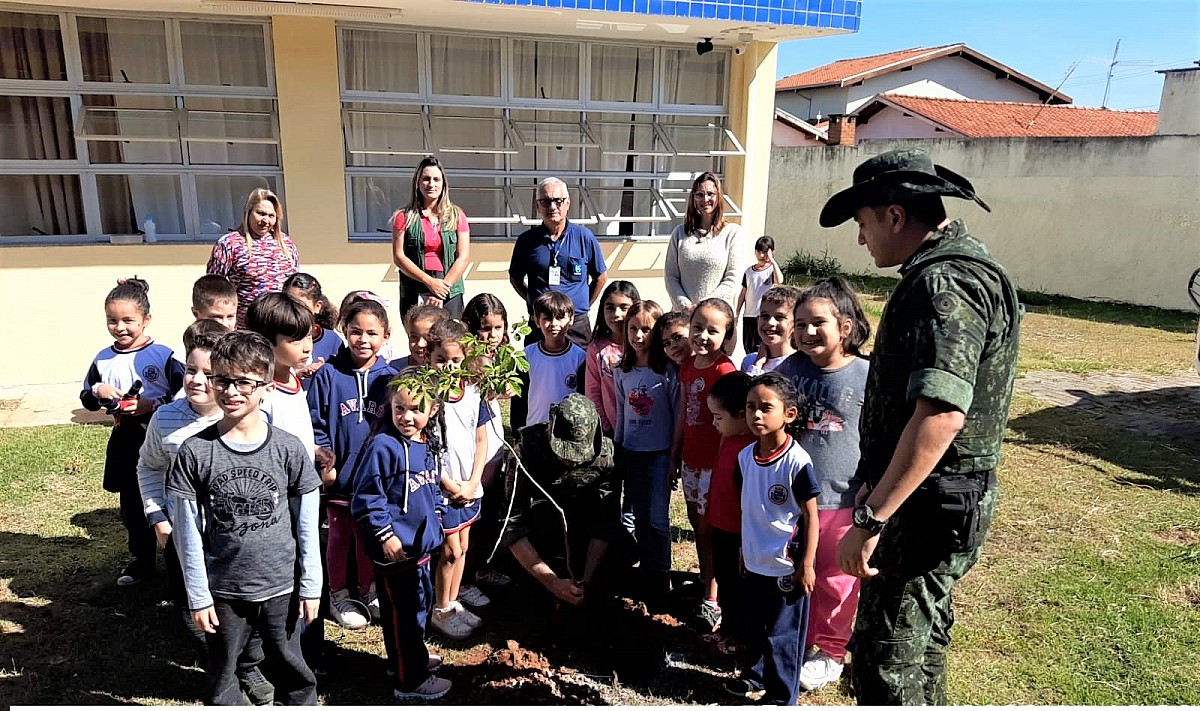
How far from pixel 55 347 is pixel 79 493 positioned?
288 centimetres

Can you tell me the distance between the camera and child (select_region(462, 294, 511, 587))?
349 cm

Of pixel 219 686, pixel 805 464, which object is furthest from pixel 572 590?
pixel 219 686

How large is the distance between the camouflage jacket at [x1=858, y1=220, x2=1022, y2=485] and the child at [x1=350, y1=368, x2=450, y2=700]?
1458mm

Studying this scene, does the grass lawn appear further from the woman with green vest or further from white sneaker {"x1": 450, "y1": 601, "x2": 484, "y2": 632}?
the woman with green vest

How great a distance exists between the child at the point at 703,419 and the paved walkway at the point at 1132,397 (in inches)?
184

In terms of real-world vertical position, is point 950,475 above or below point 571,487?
above

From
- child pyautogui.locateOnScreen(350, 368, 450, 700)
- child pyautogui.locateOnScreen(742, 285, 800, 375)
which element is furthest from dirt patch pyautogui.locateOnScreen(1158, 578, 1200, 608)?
child pyautogui.locateOnScreen(350, 368, 450, 700)

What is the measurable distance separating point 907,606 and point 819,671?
0.90 m

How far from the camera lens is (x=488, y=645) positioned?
3.22 metres

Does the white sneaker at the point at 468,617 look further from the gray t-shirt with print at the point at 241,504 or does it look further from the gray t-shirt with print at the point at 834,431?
the gray t-shirt with print at the point at 834,431

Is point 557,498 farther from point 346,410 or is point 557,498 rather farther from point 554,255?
point 554,255

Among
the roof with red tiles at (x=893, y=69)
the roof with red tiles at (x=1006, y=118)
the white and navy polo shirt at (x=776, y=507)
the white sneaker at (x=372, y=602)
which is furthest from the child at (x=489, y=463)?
the roof with red tiles at (x=893, y=69)

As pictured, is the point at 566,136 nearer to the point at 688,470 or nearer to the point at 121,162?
the point at 121,162

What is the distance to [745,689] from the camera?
2834 mm
